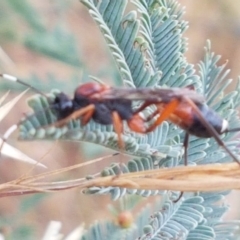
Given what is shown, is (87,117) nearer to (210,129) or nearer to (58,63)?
(210,129)

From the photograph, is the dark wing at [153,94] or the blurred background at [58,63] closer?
the dark wing at [153,94]

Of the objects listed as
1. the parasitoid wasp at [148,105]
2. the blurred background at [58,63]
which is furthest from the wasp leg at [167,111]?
the blurred background at [58,63]

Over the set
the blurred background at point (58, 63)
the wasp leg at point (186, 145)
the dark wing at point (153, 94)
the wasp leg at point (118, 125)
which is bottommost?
the blurred background at point (58, 63)

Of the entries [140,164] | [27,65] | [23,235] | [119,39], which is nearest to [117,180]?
[140,164]

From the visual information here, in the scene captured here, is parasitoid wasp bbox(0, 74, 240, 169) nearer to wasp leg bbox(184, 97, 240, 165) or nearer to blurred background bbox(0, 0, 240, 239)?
wasp leg bbox(184, 97, 240, 165)

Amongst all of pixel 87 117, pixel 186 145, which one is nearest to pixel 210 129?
pixel 186 145

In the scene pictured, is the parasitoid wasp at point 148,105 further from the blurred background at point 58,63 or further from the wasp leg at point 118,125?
the blurred background at point 58,63

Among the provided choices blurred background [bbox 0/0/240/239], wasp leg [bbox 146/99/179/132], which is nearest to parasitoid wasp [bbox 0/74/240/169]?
wasp leg [bbox 146/99/179/132]

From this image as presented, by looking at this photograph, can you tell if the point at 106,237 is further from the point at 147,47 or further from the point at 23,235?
the point at 23,235
